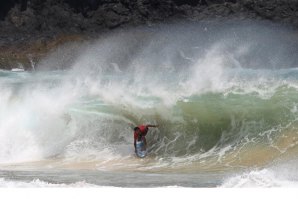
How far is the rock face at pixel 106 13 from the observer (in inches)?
1175

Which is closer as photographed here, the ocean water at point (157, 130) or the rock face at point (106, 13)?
the ocean water at point (157, 130)

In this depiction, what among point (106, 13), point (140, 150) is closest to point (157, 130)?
point (140, 150)

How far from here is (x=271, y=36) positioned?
2964cm

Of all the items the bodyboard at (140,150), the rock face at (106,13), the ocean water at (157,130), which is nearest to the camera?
the ocean water at (157,130)

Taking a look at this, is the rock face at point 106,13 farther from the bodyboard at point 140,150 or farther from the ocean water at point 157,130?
the bodyboard at point 140,150

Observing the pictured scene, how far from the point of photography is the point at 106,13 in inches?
1216

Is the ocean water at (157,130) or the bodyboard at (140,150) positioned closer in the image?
the ocean water at (157,130)

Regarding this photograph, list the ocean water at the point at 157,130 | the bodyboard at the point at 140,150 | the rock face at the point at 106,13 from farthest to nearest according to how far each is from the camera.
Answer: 1. the rock face at the point at 106,13
2. the bodyboard at the point at 140,150
3. the ocean water at the point at 157,130

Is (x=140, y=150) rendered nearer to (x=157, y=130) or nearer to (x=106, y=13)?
(x=157, y=130)

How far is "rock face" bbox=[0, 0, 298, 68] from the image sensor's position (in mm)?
29844

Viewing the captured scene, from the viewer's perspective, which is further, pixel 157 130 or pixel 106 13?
pixel 106 13

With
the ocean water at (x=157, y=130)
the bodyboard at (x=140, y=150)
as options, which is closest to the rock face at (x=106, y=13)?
the ocean water at (x=157, y=130)

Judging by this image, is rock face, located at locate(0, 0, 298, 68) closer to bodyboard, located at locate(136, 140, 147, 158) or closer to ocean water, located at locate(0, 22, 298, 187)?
ocean water, located at locate(0, 22, 298, 187)

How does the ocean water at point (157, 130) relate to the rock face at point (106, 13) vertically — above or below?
Result: below
